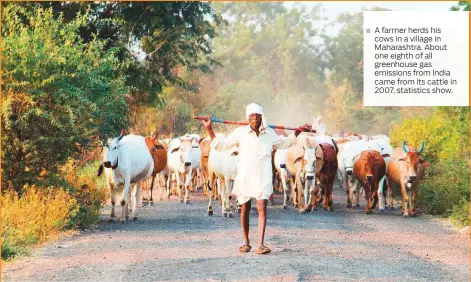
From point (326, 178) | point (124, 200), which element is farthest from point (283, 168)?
point (124, 200)

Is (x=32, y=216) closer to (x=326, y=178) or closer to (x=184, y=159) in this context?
(x=184, y=159)

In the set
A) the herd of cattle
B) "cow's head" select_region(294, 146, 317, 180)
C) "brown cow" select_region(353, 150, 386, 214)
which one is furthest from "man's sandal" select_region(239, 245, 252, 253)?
"brown cow" select_region(353, 150, 386, 214)

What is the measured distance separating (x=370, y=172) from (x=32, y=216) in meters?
8.03

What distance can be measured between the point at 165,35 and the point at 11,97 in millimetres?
7745

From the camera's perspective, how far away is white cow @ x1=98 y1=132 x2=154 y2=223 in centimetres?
1526

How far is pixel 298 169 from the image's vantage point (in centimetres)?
1831

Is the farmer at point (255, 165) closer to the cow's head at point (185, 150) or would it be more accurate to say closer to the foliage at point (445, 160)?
the foliage at point (445, 160)

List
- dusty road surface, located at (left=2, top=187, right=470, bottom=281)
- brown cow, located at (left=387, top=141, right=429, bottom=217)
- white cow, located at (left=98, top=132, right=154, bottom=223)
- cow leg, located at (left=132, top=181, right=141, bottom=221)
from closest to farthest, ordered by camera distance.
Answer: dusty road surface, located at (left=2, top=187, right=470, bottom=281) → white cow, located at (left=98, top=132, right=154, bottom=223) → cow leg, located at (left=132, top=181, right=141, bottom=221) → brown cow, located at (left=387, top=141, right=429, bottom=217)

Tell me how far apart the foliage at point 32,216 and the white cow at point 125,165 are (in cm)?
103

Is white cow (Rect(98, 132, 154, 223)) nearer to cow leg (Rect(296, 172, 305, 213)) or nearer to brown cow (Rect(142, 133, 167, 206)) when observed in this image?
brown cow (Rect(142, 133, 167, 206))

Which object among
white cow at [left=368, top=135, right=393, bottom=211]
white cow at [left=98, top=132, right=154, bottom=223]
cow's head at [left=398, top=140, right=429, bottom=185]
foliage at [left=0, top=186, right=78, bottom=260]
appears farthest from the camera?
white cow at [left=368, top=135, right=393, bottom=211]

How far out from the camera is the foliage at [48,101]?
13758 millimetres

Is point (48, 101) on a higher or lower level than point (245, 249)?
higher

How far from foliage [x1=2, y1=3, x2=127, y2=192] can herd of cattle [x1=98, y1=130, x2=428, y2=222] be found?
780 millimetres
